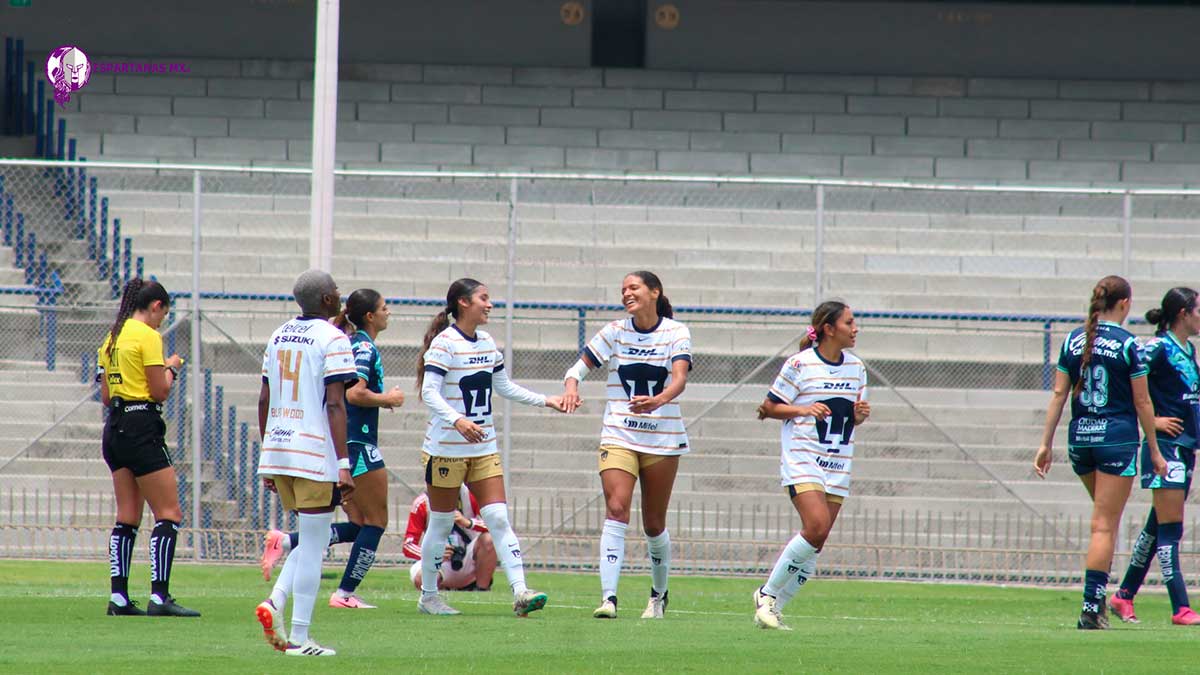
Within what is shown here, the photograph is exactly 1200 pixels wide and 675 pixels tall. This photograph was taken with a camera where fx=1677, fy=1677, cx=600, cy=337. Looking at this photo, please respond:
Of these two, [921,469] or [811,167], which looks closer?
[921,469]

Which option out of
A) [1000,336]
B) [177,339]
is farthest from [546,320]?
[1000,336]

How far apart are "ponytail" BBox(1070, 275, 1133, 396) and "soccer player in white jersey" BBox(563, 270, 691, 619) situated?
2.33 meters

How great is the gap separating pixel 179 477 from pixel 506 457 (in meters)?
3.03

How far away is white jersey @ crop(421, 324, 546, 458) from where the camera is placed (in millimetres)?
9852

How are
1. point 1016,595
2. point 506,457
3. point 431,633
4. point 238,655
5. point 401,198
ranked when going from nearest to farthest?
point 238,655 → point 431,633 → point 1016,595 → point 506,457 → point 401,198

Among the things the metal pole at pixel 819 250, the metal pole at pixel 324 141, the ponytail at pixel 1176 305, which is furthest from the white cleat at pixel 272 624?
the metal pole at pixel 819 250

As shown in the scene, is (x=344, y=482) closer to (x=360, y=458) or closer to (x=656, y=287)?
(x=360, y=458)

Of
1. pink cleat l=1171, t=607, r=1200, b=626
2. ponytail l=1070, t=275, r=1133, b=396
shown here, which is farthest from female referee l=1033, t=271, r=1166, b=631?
pink cleat l=1171, t=607, r=1200, b=626

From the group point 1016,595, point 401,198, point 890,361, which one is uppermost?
point 401,198

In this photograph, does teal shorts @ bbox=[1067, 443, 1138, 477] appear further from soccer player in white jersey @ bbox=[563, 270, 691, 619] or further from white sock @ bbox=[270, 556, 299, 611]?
white sock @ bbox=[270, 556, 299, 611]

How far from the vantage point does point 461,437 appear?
991 cm

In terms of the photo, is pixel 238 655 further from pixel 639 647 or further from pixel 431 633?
pixel 639 647

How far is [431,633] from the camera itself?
28.9 ft

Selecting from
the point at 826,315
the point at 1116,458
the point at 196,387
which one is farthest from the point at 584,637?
the point at 196,387
